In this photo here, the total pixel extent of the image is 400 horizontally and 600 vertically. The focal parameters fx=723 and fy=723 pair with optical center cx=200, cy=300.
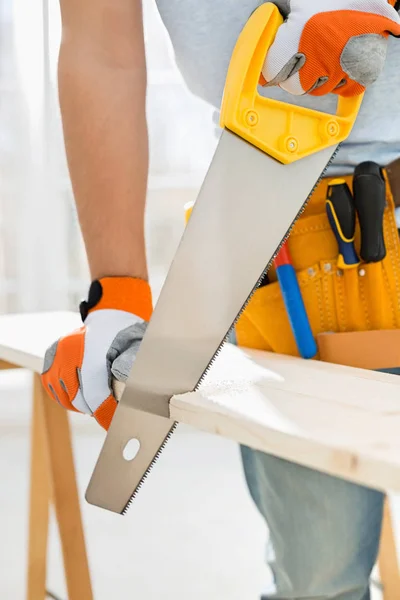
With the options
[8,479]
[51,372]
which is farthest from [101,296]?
[8,479]

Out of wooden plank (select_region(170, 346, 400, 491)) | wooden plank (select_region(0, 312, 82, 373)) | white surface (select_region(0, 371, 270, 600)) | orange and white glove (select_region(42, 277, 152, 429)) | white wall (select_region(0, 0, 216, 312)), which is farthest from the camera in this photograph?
white wall (select_region(0, 0, 216, 312))

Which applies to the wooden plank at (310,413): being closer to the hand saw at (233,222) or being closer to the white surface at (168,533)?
the hand saw at (233,222)

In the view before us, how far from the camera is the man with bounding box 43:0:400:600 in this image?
0.87 m

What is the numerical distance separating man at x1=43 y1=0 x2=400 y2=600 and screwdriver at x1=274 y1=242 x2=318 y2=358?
0.14 metres

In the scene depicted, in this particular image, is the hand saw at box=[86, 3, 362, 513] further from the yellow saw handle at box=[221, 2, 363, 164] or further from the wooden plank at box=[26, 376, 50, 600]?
the wooden plank at box=[26, 376, 50, 600]

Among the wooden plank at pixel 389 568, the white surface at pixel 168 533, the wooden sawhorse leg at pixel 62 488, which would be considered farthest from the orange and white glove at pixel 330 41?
the white surface at pixel 168 533

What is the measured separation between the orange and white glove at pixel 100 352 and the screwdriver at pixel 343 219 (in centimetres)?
27

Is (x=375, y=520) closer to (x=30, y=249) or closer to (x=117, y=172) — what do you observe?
(x=117, y=172)

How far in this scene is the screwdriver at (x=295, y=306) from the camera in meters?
0.93

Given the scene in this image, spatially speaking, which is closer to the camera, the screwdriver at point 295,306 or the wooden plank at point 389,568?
the screwdriver at point 295,306

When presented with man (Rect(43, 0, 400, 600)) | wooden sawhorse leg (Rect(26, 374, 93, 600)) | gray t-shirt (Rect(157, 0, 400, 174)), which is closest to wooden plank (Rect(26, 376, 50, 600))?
wooden sawhorse leg (Rect(26, 374, 93, 600))

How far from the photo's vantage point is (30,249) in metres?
2.47

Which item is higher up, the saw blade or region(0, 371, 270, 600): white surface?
the saw blade

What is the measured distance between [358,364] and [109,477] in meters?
0.35
